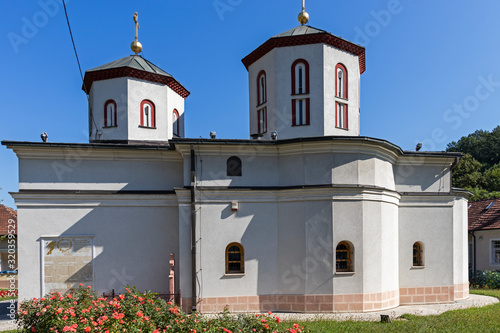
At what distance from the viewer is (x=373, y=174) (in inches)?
524

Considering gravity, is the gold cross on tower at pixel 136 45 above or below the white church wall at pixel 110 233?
above

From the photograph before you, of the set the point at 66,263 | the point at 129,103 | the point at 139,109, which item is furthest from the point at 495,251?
the point at 66,263

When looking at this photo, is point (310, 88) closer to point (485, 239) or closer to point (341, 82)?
point (341, 82)

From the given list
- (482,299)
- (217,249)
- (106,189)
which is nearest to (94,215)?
(106,189)

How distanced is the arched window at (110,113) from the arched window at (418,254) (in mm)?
12917

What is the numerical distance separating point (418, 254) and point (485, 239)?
11.7 meters

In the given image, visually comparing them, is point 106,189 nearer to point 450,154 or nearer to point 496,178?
point 450,154

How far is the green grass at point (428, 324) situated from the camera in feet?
33.0

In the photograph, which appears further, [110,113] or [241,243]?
[110,113]

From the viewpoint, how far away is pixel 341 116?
15109 mm

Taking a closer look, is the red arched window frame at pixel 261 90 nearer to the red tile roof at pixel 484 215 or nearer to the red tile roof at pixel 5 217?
the red tile roof at pixel 484 215

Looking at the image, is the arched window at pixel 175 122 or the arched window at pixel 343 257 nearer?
the arched window at pixel 343 257

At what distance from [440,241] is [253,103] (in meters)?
8.98

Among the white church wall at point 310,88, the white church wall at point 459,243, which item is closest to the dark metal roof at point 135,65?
the white church wall at point 310,88
